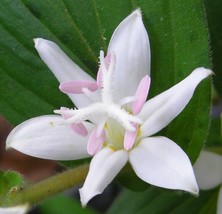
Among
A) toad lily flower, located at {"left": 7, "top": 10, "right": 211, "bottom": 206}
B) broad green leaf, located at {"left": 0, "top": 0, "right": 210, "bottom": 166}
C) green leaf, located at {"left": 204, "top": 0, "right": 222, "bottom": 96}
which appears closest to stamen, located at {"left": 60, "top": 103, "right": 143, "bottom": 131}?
toad lily flower, located at {"left": 7, "top": 10, "right": 211, "bottom": 206}

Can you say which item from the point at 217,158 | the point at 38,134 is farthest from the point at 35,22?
the point at 217,158

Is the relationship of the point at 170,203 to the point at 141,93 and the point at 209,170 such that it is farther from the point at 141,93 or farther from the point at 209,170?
the point at 141,93

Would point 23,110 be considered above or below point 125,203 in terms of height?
above

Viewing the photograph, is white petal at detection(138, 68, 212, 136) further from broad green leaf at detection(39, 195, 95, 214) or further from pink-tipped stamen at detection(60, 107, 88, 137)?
broad green leaf at detection(39, 195, 95, 214)

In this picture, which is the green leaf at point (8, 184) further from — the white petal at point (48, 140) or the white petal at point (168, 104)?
the white petal at point (168, 104)

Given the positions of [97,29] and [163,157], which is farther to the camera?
[97,29]

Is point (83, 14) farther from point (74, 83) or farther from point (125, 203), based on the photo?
point (125, 203)
